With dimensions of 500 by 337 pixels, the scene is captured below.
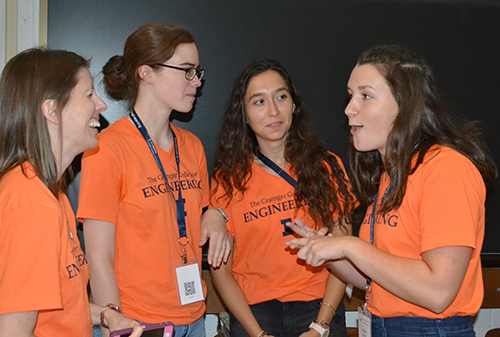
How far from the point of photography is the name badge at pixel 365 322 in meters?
1.69

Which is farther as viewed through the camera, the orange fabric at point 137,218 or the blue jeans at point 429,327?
the orange fabric at point 137,218

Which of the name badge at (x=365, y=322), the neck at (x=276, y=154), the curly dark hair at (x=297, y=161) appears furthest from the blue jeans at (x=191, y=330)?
the neck at (x=276, y=154)

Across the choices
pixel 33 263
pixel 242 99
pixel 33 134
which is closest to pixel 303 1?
pixel 242 99

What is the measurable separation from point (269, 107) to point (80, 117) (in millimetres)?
1155

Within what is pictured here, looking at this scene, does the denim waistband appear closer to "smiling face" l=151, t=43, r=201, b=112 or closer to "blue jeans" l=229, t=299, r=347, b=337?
"blue jeans" l=229, t=299, r=347, b=337

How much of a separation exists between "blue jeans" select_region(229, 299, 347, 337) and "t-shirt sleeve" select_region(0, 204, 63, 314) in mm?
1214

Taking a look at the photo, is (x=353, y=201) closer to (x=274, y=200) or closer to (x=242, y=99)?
(x=274, y=200)

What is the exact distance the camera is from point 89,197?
1.77m

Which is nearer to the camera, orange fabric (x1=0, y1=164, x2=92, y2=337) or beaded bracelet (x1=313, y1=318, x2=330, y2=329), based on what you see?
orange fabric (x1=0, y1=164, x2=92, y2=337)

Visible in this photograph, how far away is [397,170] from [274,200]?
81 centimetres

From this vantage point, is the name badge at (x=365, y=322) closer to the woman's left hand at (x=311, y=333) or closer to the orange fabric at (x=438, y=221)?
the orange fabric at (x=438, y=221)

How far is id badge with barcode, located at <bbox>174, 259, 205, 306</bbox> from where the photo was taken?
6.38 feet

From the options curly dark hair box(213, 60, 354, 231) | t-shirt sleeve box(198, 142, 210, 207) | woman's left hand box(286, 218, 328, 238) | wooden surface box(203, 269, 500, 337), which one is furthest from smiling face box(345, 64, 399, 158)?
wooden surface box(203, 269, 500, 337)

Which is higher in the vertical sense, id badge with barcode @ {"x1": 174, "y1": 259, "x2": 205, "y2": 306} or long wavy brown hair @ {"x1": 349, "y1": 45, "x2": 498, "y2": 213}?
long wavy brown hair @ {"x1": 349, "y1": 45, "x2": 498, "y2": 213}
